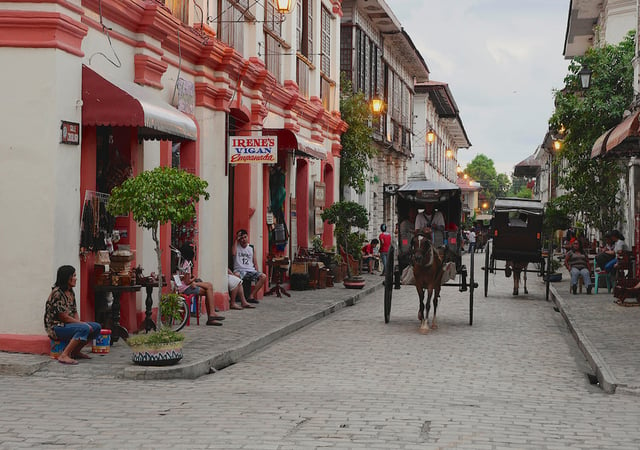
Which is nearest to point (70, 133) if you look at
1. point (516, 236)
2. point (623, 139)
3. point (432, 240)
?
point (432, 240)

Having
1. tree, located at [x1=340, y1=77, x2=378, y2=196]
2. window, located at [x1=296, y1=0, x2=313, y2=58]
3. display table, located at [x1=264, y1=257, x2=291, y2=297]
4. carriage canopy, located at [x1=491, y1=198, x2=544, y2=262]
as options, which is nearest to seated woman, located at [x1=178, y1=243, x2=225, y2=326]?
display table, located at [x1=264, y1=257, x2=291, y2=297]

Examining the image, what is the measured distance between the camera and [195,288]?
1455cm

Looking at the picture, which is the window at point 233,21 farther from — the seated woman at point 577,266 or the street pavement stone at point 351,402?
the seated woman at point 577,266

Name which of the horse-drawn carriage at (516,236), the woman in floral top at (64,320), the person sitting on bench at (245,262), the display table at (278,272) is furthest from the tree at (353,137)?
the woman in floral top at (64,320)

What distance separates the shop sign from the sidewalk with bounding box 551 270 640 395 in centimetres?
652

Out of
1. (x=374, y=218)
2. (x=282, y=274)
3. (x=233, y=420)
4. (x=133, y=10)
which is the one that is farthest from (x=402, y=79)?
(x=233, y=420)

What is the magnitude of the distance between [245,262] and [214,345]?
20.1 ft

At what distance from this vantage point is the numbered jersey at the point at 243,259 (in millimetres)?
17844

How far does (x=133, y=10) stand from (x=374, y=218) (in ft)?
81.7

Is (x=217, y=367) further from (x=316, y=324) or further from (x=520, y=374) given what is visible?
(x=316, y=324)

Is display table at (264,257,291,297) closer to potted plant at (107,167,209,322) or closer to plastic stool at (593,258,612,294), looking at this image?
plastic stool at (593,258,612,294)

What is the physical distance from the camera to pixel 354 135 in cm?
2903

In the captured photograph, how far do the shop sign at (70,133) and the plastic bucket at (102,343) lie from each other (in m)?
2.26

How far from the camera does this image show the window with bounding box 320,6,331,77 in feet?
83.7
